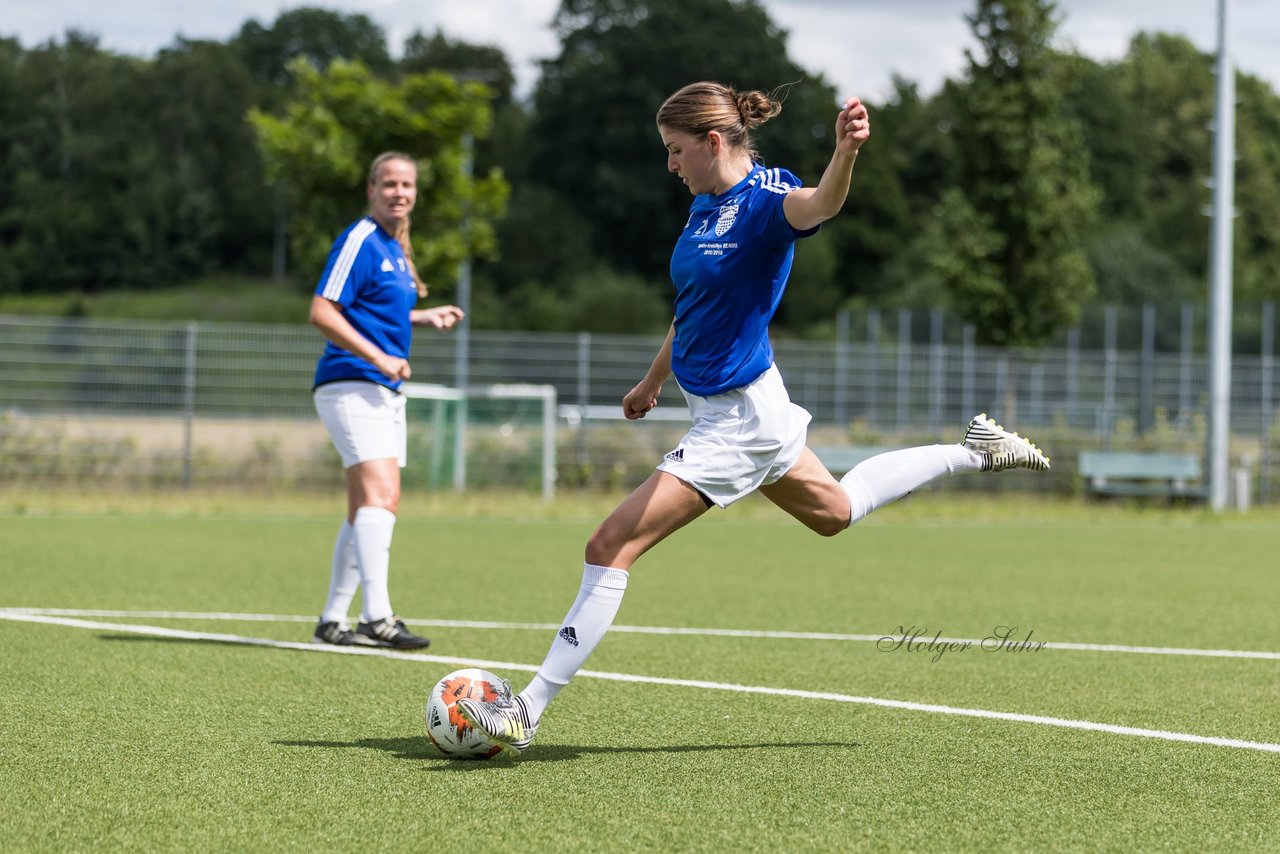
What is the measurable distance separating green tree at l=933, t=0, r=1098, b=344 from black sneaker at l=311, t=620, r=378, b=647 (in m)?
20.5

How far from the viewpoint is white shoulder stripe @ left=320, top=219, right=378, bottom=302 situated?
6.75m

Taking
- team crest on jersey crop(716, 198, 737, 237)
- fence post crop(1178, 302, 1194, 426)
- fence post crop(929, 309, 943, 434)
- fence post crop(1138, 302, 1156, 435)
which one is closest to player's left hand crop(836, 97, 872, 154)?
team crest on jersey crop(716, 198, 737, 237)

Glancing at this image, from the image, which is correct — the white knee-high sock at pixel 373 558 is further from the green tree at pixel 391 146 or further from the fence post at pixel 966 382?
the fence post at pixel 966 382

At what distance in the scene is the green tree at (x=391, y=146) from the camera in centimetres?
2061

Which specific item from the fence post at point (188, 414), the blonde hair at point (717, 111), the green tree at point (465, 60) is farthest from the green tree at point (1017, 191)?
the green tree at point (465, 60)

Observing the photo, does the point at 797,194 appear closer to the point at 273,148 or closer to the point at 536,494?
the point at 536,494

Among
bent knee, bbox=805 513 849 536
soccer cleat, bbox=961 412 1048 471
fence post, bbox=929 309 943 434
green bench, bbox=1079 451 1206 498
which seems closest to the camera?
bent knee, bbox=805 513 849 536

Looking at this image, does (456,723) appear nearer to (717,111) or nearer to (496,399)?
(717,111)

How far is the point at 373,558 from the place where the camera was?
6773 millimetres

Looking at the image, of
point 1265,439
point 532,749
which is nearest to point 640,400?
point 532,749

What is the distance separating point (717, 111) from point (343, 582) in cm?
332

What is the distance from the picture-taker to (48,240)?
196 feet

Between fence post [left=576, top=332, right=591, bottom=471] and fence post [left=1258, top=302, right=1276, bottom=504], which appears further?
fence post [left=1258, top=302, right=1276, bottom=504]

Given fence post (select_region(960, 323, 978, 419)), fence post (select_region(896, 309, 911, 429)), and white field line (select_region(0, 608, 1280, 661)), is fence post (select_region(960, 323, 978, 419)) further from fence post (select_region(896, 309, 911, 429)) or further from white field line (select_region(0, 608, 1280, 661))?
white field line (select_region(0, 608, 1280, 661))
